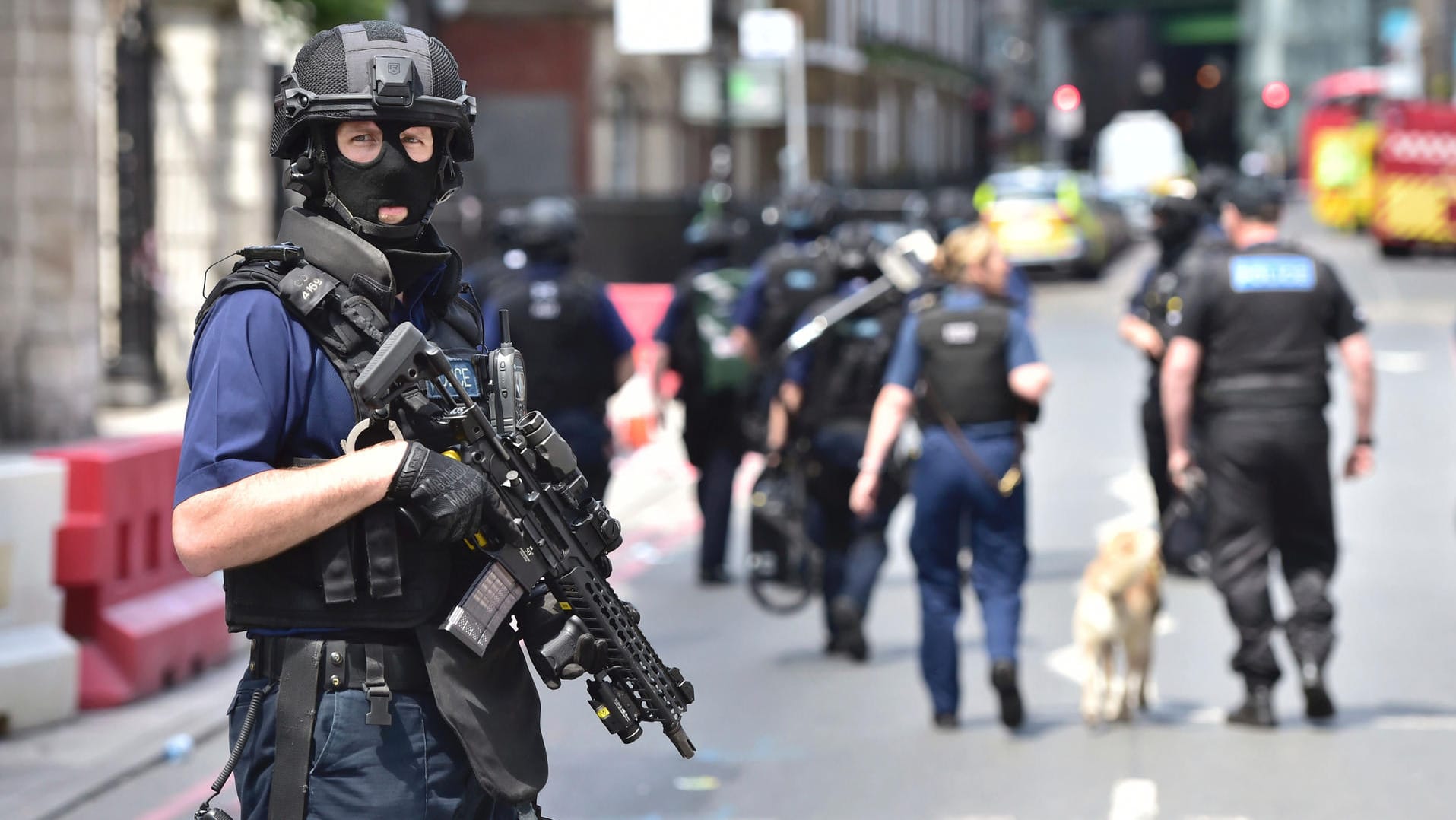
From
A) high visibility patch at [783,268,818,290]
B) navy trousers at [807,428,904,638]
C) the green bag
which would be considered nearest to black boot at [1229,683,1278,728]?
navy trousers at [807,428,904,638]

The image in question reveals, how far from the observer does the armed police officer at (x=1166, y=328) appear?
33.0 ft

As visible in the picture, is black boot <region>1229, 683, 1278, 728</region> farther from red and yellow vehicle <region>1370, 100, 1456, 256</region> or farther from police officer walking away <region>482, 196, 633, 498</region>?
red and yellow vehicle <region>1370, 100, 1456, 256</region>

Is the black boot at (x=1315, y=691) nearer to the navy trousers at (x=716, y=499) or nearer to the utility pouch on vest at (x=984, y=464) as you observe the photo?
the utility pouch on vest at (x=984, y=464)

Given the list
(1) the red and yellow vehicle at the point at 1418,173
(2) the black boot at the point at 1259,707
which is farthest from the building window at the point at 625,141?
(2) the black boot at the point at 1259,707

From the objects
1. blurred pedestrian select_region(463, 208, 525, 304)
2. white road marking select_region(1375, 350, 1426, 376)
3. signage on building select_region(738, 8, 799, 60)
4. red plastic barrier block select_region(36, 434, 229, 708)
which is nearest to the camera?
red plastic barrier block select_region(36, 434, 229, 708)

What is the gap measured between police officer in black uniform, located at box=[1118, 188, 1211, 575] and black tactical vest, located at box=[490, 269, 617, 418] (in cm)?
274

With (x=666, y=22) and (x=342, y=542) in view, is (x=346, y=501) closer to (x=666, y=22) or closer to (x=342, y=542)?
(x=342, y=542)

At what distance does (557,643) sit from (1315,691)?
4.78 meters

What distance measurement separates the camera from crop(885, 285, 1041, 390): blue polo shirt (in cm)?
739

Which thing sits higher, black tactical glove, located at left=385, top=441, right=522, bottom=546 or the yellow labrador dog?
black tactical glove, located at left=385, top=441, right=522, bottom=546

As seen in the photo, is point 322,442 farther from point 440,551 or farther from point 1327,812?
point 1327,812

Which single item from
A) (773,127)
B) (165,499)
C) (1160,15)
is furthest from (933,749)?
(1160,15)

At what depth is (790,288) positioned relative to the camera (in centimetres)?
949

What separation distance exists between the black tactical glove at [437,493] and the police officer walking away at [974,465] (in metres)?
4.34
